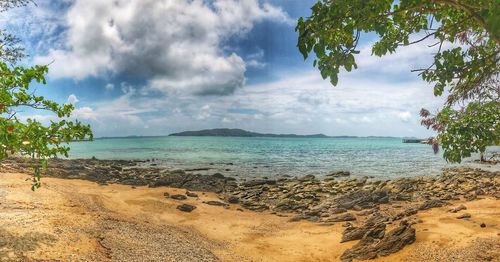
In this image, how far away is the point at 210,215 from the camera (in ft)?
56.6

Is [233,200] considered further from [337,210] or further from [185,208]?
[337,210]

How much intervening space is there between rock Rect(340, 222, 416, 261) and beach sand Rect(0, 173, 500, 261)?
0.82ft

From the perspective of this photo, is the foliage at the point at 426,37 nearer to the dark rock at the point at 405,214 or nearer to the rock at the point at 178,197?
the dark rock at the point at 405,214

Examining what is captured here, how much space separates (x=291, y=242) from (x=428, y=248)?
4.99 m

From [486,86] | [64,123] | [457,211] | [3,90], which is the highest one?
[486,86]

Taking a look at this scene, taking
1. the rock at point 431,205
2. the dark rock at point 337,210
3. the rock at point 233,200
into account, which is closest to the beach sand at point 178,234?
the rock at point 431,205

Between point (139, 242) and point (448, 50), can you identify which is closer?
point (448, 50)

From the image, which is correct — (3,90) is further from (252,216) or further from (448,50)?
(252,216)

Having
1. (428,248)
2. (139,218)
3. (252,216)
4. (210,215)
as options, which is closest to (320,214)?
(252,216)

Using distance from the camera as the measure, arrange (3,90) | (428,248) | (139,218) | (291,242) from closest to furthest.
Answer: (3,90) < (428,248) < (291,242) < (139,218)

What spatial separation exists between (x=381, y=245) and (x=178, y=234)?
285 inches

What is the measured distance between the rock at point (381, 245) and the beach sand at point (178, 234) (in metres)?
0.25

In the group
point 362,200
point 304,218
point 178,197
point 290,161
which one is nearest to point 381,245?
point 304,218

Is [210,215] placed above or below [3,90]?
below
